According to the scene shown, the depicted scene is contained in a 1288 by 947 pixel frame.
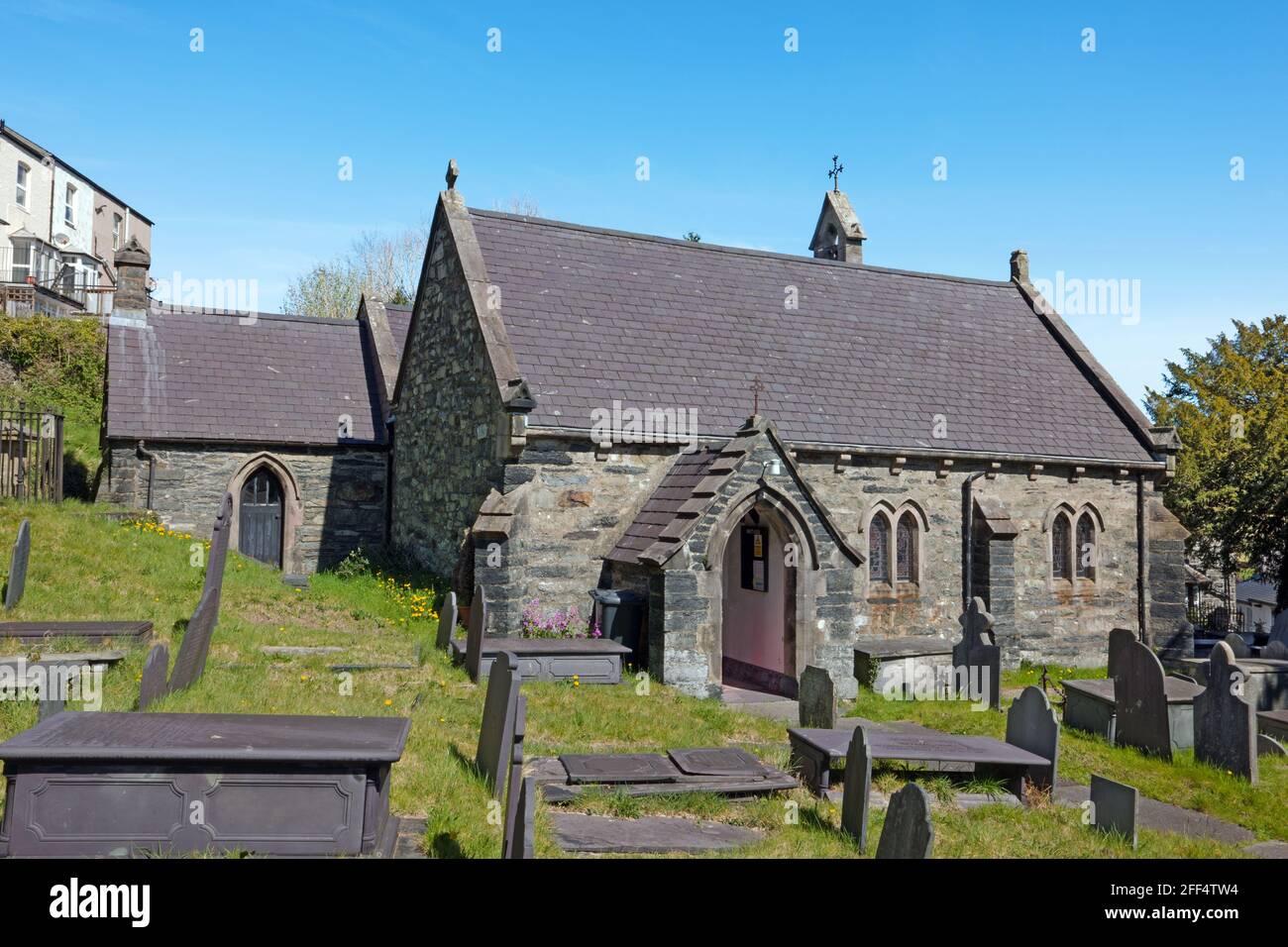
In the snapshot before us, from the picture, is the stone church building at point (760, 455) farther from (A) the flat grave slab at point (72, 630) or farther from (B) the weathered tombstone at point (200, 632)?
(A) the flat grave slab at point (72, 630)

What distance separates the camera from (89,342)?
101ft

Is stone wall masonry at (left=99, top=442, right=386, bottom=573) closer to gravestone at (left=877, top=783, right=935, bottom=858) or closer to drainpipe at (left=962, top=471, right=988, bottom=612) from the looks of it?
drainpipe at (left=962, top=471, right=988, bottom=612)

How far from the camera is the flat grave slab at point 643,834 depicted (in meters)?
6.47

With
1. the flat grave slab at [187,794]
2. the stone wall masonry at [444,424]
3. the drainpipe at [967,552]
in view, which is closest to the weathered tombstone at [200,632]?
the flat grave slab at [187,794]

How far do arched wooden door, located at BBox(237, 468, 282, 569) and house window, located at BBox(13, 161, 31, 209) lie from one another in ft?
96.9

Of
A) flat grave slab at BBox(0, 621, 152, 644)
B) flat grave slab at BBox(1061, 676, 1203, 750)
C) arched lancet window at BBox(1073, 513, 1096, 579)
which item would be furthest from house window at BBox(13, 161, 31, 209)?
flat grave slab at BBox(1061, 676, 1203, 750)

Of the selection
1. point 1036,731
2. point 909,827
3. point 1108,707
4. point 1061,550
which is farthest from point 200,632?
point 1061,550

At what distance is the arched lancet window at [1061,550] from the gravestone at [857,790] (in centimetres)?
1381

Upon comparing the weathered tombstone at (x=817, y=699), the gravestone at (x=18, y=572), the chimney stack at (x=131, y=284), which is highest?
the chimney stack at (x=131, y=284)

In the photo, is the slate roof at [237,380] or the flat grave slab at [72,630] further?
the slate roof at [237,380]

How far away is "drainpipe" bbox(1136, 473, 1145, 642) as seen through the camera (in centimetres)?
1994

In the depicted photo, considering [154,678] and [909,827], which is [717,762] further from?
[154,678]

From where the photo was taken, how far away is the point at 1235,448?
26641 mm
